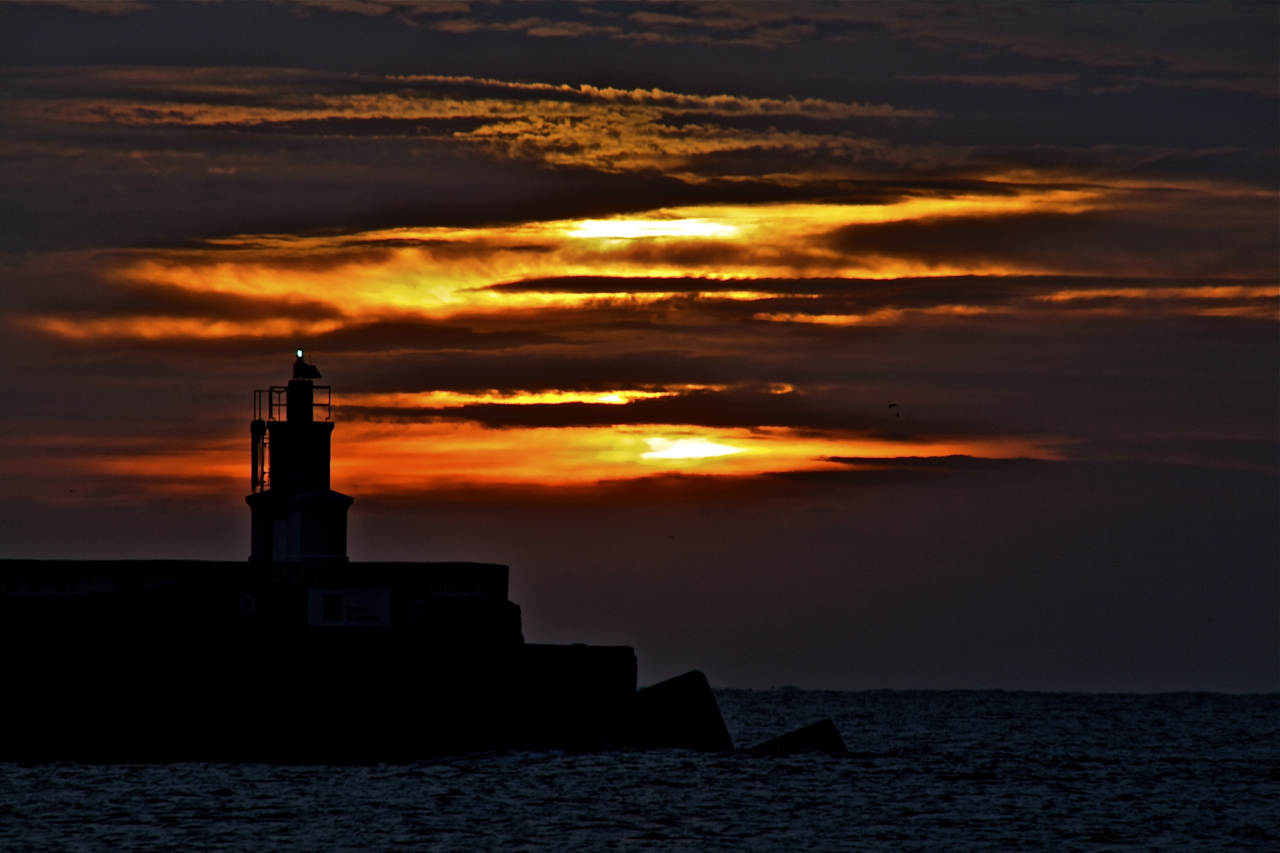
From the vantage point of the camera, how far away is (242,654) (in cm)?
4131

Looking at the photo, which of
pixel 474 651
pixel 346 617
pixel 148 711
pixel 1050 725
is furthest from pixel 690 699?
pixel 1050 725

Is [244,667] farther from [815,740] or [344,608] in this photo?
[815,740]

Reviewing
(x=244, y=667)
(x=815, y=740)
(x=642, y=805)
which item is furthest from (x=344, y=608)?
(x=815, y=740)

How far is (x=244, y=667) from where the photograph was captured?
41.2 meters

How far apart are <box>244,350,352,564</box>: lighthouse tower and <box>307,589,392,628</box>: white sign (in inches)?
312

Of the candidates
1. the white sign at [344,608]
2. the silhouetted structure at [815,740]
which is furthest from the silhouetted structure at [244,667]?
the silhouetted structure at [815,740]

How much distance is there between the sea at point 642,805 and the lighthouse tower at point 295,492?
28.5 feet

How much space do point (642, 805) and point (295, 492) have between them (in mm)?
17486

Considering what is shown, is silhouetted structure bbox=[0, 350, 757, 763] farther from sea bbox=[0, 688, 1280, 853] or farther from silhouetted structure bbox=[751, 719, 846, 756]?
silhouetted structure bbox=[751, 719, 846, 756]

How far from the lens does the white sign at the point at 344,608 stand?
42.8 m

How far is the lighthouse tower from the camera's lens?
50.9m

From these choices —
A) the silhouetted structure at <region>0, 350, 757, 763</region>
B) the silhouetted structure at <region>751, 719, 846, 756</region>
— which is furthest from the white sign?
the silhouetted structure at <region>751, 719, 846, 756</region>

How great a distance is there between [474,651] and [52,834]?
14063 mm

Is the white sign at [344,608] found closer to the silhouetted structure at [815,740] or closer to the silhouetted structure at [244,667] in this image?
the silhouetted structure at [244,667]
